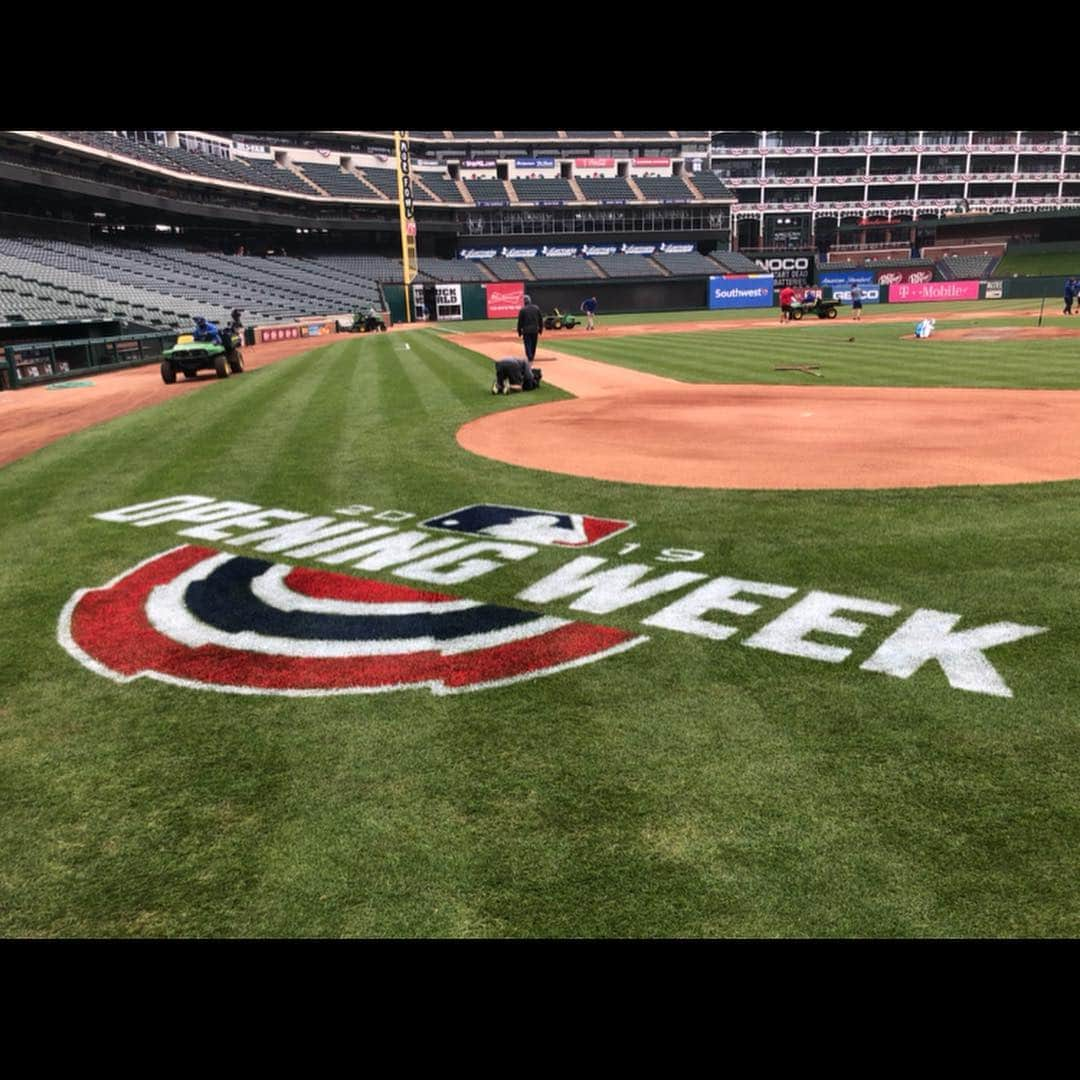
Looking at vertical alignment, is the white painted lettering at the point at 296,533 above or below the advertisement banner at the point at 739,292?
below

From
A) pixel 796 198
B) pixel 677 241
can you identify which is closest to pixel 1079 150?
pixel 796 198

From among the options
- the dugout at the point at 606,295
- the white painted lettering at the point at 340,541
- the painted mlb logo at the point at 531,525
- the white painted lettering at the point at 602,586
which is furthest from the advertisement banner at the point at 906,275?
the white painted lettering at the point at 602,586

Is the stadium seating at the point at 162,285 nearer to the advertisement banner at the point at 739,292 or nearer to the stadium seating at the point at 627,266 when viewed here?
the stadium seating at the point at 627,266

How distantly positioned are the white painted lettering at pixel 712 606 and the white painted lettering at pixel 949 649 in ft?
3.18

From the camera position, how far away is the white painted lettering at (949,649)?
16.0ft

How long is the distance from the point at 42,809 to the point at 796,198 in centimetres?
10987

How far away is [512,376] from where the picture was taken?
744 inches

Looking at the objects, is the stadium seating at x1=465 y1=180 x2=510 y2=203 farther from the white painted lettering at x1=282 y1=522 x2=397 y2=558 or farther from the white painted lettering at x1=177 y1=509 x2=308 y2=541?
the white painted lettering at x1=282 y1=522 x2=397 y2=558

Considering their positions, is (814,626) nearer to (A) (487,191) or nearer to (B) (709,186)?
(A) (487,191)

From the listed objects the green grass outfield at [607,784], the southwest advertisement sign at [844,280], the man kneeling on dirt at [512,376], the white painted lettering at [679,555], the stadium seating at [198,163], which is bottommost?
the green grass outfield at [607,784]

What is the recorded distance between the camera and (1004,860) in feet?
11.0

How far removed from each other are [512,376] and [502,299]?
48.9 metres

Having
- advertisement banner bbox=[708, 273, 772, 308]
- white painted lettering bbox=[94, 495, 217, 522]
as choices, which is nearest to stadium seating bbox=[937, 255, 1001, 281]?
advertisement banner bbox=[708, 273, 772, 308]

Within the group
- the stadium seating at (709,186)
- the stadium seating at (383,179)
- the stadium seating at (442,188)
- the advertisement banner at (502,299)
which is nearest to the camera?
the advertisement banner at (502,299)
